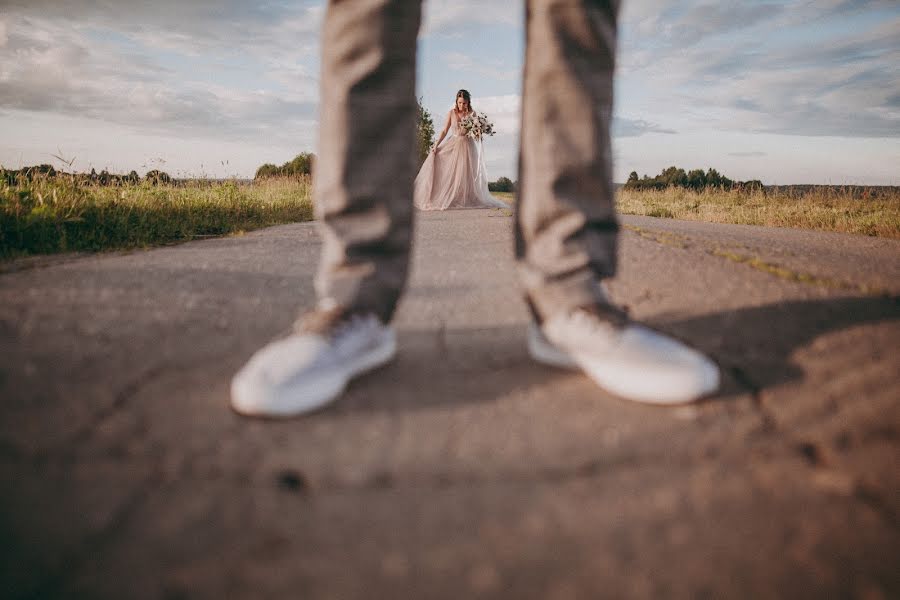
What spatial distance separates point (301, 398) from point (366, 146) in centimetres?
61

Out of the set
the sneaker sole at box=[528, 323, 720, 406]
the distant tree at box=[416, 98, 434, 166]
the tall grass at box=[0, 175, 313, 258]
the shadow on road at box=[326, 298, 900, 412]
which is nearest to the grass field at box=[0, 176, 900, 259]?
the tall grass at box=[0, 175, 313, 258]

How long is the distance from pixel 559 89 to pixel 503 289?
996 mm

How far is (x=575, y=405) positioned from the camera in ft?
3.42

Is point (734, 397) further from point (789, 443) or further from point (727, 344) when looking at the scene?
point (727, 344)

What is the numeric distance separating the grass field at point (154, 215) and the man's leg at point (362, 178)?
261 cm

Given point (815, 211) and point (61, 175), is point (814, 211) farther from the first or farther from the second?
point (61, 175)

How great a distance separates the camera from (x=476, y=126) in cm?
1275

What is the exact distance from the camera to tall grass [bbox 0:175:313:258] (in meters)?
3.09

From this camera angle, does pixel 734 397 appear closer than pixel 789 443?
No

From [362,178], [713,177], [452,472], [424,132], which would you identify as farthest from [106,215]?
[713,177]

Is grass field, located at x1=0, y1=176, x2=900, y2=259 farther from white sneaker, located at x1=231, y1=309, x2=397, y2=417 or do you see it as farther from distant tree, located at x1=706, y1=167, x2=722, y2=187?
distant tree, located at x1=706, y1=167, x2=722, y2=187

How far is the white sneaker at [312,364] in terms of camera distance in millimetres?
988

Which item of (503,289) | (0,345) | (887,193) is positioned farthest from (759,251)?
(887,193)

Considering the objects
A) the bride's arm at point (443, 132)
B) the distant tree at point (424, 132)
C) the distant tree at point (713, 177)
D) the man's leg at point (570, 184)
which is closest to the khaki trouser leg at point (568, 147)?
the man's leg at point (570, 184)
